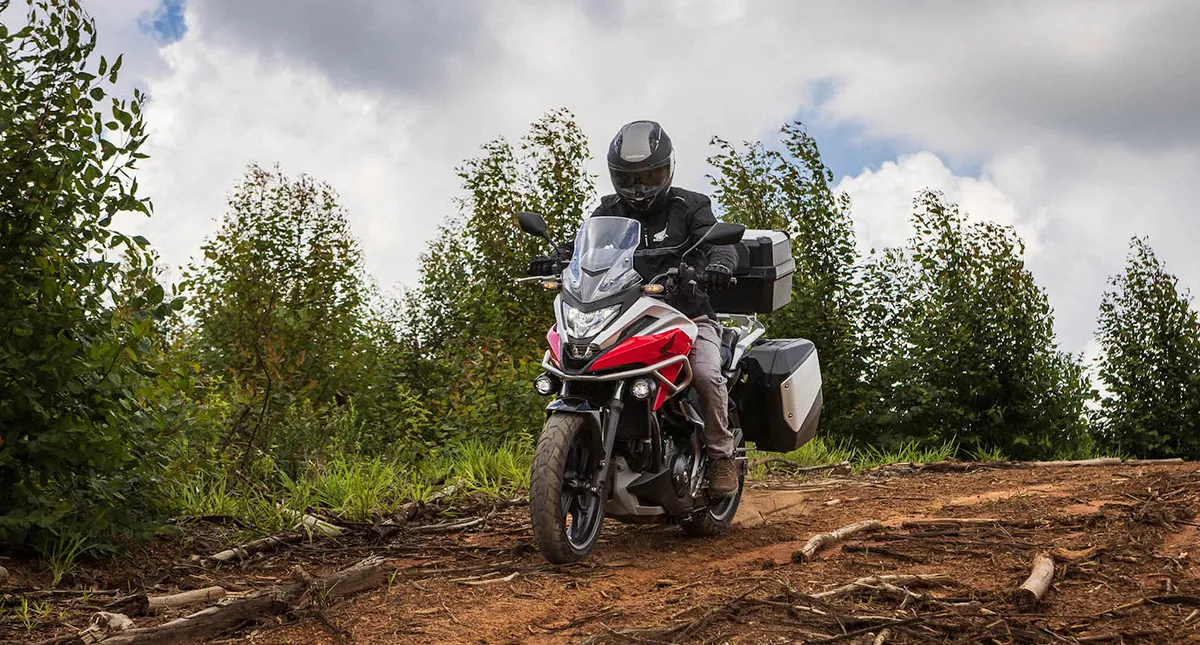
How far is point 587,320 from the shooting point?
5.62 meters

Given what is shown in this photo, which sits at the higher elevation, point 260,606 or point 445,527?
point 445,527

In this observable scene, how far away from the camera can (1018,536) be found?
6.23 m

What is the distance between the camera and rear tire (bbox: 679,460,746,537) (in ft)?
21.6

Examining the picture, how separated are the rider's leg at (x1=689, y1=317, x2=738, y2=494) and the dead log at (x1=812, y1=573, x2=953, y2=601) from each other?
1.29m

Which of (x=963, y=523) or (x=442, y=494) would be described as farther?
(x=442, y=494)

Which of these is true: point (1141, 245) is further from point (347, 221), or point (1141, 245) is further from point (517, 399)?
point (347, 221)

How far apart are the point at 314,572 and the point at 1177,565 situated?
4.03 metres

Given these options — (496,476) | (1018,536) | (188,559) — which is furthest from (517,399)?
(1018,536)

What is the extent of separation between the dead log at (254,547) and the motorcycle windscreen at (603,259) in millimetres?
2243

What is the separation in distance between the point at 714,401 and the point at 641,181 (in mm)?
1185

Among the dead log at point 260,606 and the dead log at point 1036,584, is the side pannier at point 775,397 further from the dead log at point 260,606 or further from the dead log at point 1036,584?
the dead log at point 260,606

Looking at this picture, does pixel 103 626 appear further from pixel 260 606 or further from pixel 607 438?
pixel 607 438

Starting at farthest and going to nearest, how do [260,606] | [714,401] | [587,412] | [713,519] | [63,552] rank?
[713,519] → [714,401] → [63,552] → [587,412] → [260,606]

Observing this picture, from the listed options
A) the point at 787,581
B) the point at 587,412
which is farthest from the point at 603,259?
the point at 787,581
